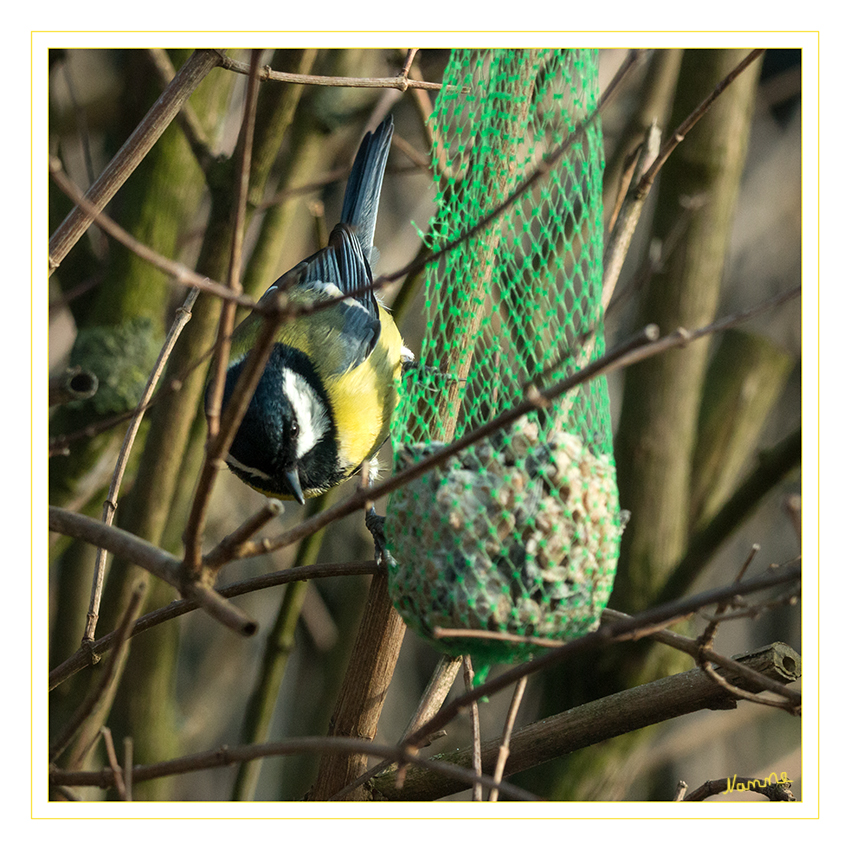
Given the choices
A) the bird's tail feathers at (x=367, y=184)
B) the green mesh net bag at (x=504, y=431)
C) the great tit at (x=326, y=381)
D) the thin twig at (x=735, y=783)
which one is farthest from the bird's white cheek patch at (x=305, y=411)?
the thin twig at (x=735, y=783)

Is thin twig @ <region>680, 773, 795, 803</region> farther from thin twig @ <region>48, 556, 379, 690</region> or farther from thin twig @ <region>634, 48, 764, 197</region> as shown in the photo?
thin twig @ <region>634, 48, 764, 197</region>

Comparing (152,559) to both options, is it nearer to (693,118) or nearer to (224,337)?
(224,337)

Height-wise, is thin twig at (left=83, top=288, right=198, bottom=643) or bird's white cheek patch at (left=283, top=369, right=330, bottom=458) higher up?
bird's white cheek patch at (left=283, top=369, right=330, bottom=458)

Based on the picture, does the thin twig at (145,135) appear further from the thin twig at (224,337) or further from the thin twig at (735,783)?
the thin twig at (735,783)

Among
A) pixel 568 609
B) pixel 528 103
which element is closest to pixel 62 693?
pixel 568 609

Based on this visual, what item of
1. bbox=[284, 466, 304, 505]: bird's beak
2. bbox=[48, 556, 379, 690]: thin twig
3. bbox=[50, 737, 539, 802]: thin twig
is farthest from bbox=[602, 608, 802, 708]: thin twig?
bbox=[284, 466, 304, 505]: bird's beak

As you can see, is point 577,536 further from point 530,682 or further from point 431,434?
point 530,682
